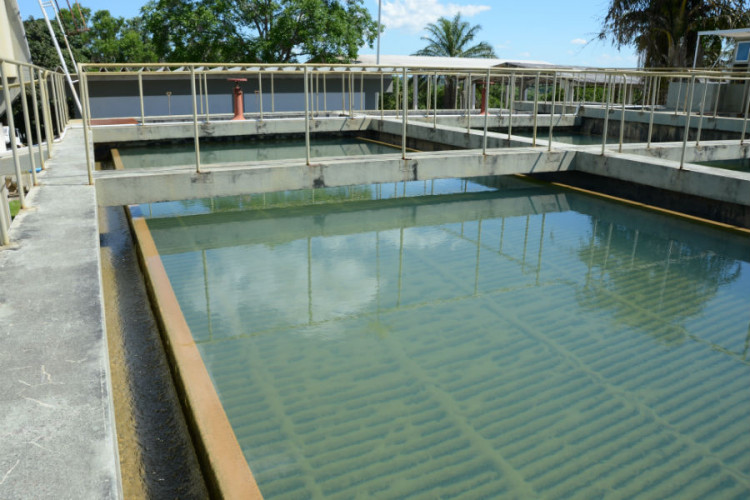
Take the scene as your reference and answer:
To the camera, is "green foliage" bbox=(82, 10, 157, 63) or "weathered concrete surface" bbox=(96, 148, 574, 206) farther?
"green foliage" bbox=(82, 10, 157, 63)

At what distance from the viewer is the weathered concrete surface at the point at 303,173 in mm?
6711

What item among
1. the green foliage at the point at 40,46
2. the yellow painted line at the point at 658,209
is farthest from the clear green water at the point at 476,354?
the green foliage at the point at 40,46

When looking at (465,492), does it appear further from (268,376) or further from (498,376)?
(268,376)

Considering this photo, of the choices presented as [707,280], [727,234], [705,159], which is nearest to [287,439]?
[707,280]

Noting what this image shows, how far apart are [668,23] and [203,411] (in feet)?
94.2

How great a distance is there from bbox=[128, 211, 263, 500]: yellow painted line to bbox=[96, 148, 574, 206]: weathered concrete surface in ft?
7.06

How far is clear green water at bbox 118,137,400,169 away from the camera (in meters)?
12.3

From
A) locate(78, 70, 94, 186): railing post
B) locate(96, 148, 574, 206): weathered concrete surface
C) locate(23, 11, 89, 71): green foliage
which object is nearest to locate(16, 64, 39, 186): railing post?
locate(78, 70, 94, 186): railing post

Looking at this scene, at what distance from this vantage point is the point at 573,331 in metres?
4.13

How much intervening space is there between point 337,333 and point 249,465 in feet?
4.81

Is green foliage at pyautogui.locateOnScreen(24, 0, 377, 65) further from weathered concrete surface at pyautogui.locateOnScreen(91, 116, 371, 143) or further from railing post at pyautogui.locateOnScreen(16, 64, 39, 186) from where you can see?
railing post at pyautogui.locateOnScreen(16, 64, 39, 186)

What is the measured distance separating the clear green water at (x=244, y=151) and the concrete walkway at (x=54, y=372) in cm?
842

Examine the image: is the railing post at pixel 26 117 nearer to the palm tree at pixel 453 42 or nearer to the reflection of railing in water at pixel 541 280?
the reflection of railing in water at pixel 541 280

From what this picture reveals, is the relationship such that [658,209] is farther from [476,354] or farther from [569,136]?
[569,136]
